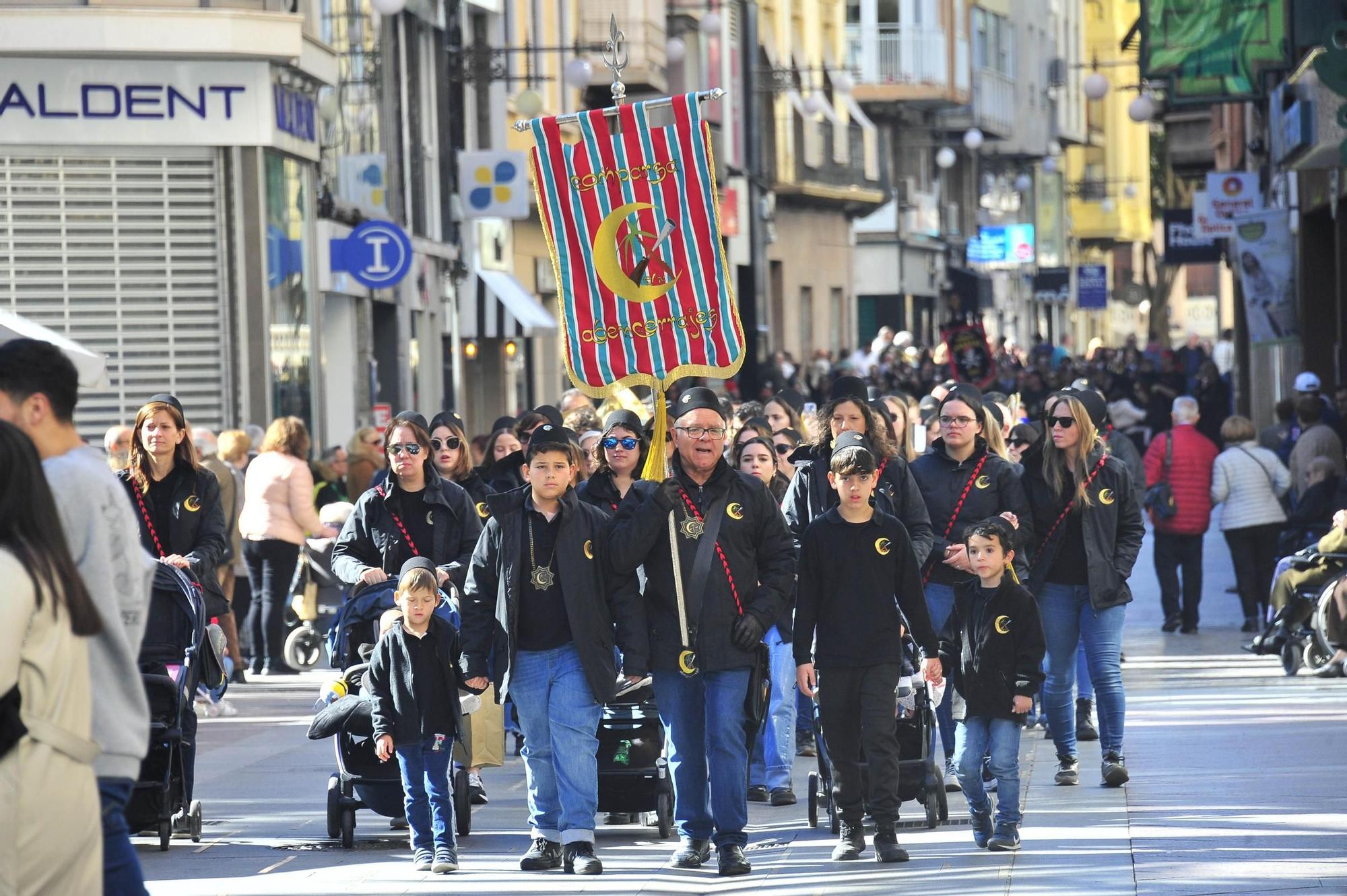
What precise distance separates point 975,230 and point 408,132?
37.7 m

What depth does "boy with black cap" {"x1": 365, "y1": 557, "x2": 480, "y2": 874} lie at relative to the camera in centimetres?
929

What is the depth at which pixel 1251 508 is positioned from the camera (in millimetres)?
18484

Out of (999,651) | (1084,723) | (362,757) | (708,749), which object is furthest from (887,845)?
(1084,723)

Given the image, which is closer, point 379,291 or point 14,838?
point 14,838

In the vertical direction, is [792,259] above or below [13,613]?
above

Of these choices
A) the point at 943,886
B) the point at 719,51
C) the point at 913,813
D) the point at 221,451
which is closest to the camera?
the point at 943,886

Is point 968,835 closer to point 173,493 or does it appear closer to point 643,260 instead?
point 643,260

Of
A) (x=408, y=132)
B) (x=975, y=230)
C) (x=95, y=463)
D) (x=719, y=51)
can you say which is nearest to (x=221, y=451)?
(x=95, y=463)

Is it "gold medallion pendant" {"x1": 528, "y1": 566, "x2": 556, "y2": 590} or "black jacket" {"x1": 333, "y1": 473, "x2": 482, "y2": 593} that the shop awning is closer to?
"black jacket" {"x1": 333, "y1": 473, "x2": 482, "y2": 593}

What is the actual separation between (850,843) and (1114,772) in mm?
2215

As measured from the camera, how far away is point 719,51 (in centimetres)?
4822

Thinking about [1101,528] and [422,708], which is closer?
[422,708]

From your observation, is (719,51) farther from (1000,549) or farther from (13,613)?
(13,613)

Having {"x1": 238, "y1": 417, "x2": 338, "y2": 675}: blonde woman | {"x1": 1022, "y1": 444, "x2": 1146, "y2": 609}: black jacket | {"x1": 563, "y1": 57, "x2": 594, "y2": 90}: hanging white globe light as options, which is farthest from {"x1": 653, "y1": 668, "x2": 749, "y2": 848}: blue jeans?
{"x1": 563, "y1": 57, "x2": 594, "y2": 90}: hanging white globe light
